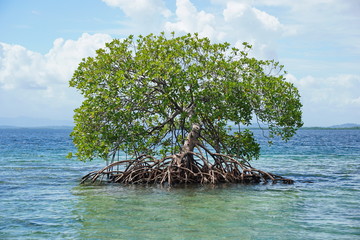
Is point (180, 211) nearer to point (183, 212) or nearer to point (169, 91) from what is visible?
point (183, 212)

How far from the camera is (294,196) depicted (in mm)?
17750

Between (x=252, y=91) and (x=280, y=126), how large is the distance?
83.6 inches

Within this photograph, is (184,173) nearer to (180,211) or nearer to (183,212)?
(180,211)

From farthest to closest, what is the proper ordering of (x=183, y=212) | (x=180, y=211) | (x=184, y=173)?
1. (x=184, y=173)
2. (x=180, y=211)
3. (x=183, y=212)

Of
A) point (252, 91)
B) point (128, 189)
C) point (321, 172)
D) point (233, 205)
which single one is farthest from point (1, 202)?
point (321, 172)

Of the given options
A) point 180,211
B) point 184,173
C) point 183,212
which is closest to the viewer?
point 183,212

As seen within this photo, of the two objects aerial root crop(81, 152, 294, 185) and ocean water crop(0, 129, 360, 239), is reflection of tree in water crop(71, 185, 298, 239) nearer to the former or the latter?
ocean water crop(0, 129, 360, 239)

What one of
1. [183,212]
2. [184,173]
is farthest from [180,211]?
[184,173]

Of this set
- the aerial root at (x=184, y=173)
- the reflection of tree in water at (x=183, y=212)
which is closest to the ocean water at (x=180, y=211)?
the reflection of tree in water at (x=183, y=212)

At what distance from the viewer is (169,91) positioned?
18.5 meters

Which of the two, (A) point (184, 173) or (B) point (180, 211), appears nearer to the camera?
(B) point (180, 211)

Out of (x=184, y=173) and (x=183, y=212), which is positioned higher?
(x=184, y=173)

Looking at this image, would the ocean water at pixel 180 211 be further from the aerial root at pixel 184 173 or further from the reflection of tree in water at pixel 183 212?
the aerial root at pixel 184 173

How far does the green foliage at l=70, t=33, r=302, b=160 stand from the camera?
723 inches
